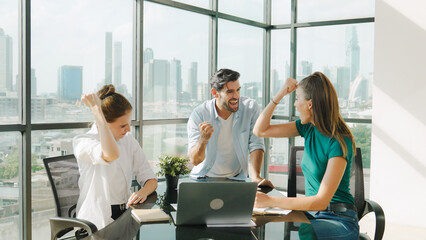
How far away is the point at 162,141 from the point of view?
4496 millimetres

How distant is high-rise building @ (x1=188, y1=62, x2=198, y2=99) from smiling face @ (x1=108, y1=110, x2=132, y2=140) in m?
2.49

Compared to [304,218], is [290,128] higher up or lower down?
higher up

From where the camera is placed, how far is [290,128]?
2.60m

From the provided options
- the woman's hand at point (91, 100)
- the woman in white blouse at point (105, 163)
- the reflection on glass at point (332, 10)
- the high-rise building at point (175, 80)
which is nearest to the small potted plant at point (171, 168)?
the woman in white blouse at point (105, 163)

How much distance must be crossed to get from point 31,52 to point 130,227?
1977 millimetres

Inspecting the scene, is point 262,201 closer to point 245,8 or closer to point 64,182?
point 64,182

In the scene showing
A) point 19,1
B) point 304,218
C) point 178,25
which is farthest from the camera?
point 178,25

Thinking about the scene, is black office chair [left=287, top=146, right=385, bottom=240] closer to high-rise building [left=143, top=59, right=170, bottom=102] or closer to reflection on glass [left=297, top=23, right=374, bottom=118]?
high-rise building [left=143, top=59, right=170, bottom=102]

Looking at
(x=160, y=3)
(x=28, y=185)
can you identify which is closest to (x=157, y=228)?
(x=28, y=185)

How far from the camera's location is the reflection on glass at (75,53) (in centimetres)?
338

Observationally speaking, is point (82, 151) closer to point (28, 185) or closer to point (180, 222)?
point (180, 222)

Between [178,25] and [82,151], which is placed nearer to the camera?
[82,151]

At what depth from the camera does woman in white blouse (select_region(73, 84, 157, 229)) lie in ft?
7.29

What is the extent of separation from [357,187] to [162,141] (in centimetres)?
228
